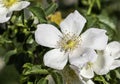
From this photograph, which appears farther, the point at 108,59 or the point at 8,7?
the point at 8,7

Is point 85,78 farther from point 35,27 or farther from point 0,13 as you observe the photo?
point 0,13

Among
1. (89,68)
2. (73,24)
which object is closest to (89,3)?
(73,24)

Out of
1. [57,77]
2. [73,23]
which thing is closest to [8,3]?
[73,23]

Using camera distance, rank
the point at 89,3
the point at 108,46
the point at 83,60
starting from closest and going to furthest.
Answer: the point at 83,60, the point at 108,46, the point at 89,3

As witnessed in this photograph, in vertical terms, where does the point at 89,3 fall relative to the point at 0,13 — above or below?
below

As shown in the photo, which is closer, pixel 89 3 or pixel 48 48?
pixel 48 48

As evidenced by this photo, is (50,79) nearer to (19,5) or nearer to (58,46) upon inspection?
(58,46)

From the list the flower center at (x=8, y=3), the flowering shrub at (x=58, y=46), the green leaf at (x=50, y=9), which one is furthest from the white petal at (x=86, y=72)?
the flower center at (x=8, y=3)

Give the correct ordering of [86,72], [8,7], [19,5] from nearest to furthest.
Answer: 1. [86,72]
2. [19,5]
3. [8,7]
